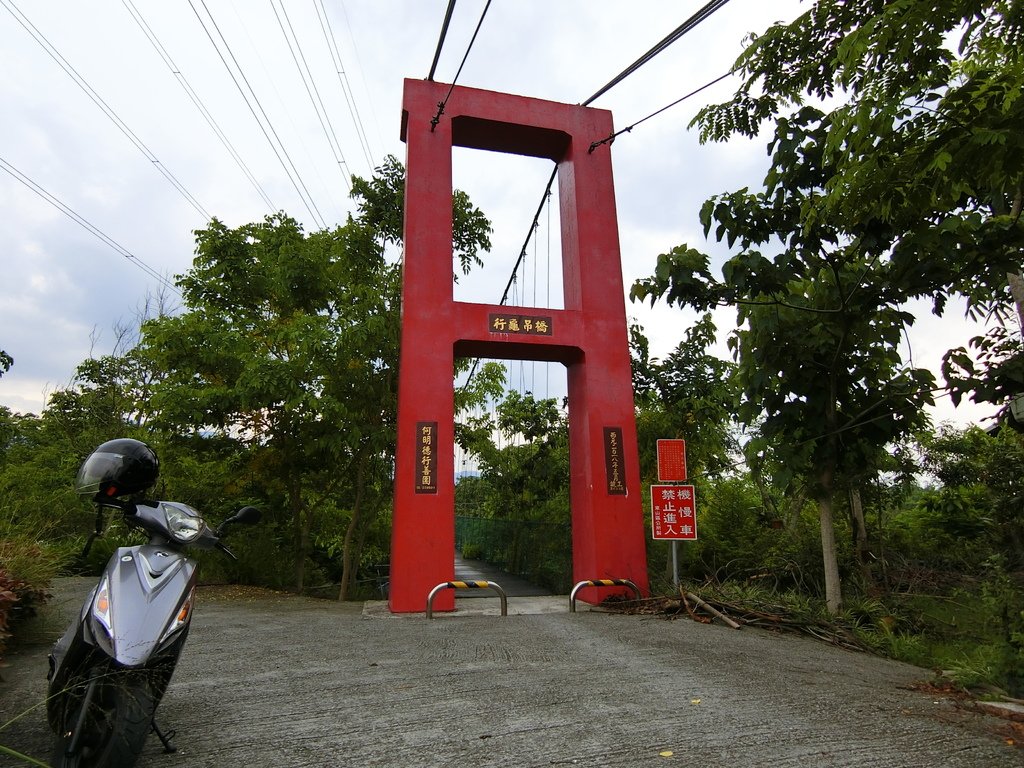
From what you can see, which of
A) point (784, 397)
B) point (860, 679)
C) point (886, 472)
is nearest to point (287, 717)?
point (860, 679)

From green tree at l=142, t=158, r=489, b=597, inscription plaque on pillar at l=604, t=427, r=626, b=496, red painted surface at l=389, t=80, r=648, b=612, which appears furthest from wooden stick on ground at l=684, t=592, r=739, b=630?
green tree at l=142, t=158, r=489, b=597

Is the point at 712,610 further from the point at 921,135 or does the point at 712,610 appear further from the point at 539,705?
the point at 921,135

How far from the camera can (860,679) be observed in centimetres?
374

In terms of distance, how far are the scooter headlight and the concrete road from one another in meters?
0.84

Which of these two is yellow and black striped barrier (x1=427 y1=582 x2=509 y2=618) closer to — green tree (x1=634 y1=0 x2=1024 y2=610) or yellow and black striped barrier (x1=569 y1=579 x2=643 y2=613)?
yellow and black striped barrier (x1=569 y1=579 x2=643 y2=613)

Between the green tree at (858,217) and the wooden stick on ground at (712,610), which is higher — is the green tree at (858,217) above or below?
above

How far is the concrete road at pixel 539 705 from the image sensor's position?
244cm

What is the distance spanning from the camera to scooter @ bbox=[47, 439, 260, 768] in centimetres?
202

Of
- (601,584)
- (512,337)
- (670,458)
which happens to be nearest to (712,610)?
(601,584)

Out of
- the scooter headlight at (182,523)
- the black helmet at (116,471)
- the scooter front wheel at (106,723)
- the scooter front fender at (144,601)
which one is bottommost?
the scooter front wheel at (106,723)

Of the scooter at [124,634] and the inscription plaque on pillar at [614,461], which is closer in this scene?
the scooter at [124,634]

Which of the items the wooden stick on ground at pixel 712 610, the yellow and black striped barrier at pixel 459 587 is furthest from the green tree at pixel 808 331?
the yellow and black striped barrier at pixel 459 587

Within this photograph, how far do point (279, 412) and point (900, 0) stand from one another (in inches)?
314

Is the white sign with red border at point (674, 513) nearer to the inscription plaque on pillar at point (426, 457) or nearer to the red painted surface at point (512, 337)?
the red painted surface at point (512, 337)
